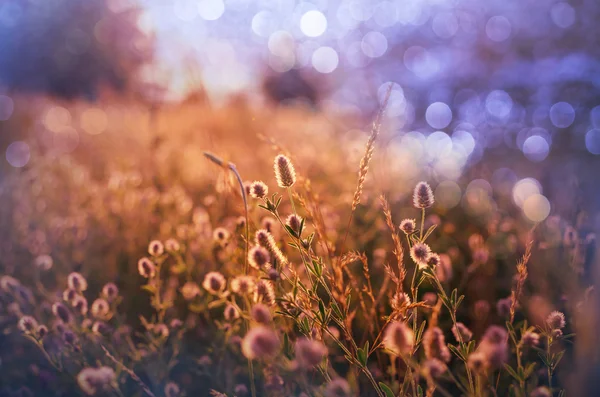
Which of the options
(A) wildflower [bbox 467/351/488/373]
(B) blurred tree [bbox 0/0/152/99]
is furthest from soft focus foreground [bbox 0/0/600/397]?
(B) blurred tree [bbox 0/0/152/99]

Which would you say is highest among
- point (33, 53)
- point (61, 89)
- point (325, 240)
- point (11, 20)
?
point (325, 240)

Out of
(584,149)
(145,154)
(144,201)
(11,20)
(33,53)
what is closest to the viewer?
(144,201)

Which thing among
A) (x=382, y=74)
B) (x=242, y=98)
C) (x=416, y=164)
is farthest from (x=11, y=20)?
(x=416, y=164)

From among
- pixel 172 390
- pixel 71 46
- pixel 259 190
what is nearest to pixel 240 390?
pixel 172 390

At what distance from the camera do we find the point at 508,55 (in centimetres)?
575

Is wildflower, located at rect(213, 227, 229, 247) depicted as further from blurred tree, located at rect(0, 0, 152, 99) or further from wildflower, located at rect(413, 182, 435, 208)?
blurred tree, located at rect(0, 0, 152, 99)

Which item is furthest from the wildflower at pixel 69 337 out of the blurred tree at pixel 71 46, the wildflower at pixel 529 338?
the blurred tree at pixel 71 46

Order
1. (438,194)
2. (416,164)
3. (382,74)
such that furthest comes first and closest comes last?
(382,74)
(416,164)
(438,194)

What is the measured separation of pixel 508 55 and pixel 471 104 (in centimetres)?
76

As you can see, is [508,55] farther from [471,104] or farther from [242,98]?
[242,98]

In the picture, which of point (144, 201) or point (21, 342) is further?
point (144, 201)

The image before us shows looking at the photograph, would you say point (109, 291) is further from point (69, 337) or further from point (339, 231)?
point (339, 231)

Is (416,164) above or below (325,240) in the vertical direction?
below

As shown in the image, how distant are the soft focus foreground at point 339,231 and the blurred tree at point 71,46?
4.90 metres
